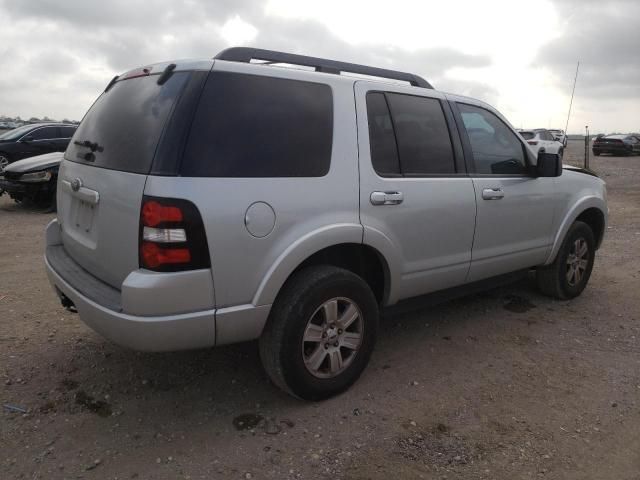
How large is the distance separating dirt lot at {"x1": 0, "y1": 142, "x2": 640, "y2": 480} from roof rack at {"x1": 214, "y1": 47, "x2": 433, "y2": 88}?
194 centimetres

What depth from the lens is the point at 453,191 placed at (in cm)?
362

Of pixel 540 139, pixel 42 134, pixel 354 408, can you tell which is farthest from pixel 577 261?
pixel 540 139

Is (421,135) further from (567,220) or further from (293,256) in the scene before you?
(567,220)

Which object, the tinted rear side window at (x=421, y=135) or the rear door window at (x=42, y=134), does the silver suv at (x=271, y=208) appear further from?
the rear door window at (x=42, y=134)

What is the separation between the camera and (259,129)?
2.75m

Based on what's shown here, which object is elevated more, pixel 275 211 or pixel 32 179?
pixel 275 211

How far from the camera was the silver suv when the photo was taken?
250 centimetres

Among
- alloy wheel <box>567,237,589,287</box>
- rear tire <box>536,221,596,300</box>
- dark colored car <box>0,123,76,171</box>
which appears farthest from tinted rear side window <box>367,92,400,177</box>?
dark colored car <box>0,123,76,171</box>

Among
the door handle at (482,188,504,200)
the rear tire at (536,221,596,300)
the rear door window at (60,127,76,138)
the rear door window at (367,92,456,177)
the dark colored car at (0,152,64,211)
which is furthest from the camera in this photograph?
the rear door window at (60,127,76,138)

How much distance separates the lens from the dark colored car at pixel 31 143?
1138 cm

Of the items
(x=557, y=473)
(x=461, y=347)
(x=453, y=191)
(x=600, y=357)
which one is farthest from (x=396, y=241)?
(x=600, y=357)

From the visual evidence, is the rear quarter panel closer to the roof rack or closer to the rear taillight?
the rear taillight

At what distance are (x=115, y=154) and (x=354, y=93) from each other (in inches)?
55.3

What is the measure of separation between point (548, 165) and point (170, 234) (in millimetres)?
3136
